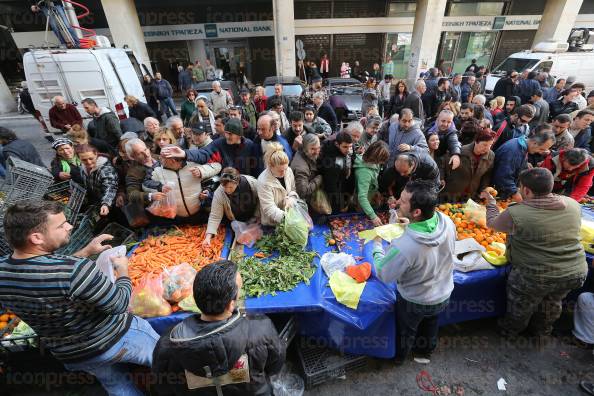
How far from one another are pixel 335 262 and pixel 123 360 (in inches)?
76.9

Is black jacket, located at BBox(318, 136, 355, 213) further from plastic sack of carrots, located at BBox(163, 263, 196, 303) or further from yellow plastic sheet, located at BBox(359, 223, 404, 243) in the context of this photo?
plastic sack of carrots, located at BBox(163, 263, 196, 303)

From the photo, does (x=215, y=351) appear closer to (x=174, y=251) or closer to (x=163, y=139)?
(x=174, y=251)

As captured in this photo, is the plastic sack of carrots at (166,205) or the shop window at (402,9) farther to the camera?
the shop window at (402,9)

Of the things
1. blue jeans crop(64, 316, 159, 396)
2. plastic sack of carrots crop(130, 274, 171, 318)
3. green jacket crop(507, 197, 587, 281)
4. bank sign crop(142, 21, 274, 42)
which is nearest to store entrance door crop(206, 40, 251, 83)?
bank sign crop(142, 21, 274, 42)

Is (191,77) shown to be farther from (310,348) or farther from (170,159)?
(310,348)

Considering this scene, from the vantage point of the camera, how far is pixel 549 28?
1442 cm

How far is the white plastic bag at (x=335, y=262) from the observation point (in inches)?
112

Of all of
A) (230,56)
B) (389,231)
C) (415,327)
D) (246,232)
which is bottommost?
(415,327)

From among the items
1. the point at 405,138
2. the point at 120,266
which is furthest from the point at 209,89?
the point at 120,266

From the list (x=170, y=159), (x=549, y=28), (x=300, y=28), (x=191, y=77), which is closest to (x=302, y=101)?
(x=170, y=159)

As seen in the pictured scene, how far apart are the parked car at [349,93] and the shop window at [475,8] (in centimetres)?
1147

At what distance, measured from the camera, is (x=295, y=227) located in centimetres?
304

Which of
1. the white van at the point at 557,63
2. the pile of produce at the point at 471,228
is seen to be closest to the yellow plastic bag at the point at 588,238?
the pile of produce at the point at 471,228

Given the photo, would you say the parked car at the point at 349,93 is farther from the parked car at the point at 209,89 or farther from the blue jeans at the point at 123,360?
the blue jeans at the point at 123,360
